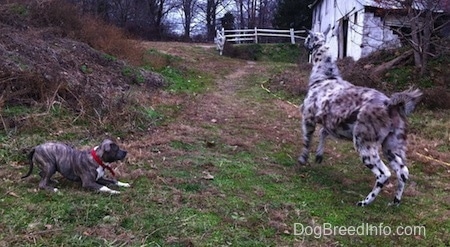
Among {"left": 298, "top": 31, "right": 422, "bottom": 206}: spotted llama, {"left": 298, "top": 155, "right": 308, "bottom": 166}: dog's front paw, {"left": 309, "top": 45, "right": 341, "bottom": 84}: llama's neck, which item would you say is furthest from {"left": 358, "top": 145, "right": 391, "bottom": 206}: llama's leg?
{"left": 309, "top": 45, "right": 341, "bottom": 84}: llama's neck

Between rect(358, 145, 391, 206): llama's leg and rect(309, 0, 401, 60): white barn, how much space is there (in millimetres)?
9741

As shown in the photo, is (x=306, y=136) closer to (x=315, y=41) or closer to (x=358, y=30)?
(x=315, y=41)

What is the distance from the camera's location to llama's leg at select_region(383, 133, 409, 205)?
5.09m

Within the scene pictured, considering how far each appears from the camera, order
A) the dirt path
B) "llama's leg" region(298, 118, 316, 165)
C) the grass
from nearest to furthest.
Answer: the grass → "llama's leg" region(298, 118, 316, 165) → the dirt path

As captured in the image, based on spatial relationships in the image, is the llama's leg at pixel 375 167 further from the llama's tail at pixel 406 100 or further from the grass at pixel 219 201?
the llama's tail at pixel 406 100

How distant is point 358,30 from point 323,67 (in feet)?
41.0

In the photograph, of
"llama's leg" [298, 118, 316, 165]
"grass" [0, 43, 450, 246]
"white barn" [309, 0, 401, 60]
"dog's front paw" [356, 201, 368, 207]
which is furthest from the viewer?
"white barn" [309, 0, 401, 60]

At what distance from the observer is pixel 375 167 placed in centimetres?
508

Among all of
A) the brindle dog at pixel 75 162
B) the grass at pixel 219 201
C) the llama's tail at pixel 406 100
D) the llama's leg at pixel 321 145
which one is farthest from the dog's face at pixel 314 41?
the brindle dog at pixel 75 162

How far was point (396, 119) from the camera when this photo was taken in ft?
16.5

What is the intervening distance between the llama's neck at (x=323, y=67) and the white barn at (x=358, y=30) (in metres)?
7.95

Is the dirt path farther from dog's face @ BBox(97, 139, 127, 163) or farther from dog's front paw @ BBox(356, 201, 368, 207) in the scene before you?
dog's front paw @ BBox(356, 201, 368, 207)

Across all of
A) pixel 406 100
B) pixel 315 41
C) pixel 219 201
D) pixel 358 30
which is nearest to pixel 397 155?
pixel 406 100

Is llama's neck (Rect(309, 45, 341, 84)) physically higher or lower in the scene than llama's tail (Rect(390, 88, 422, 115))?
higher
